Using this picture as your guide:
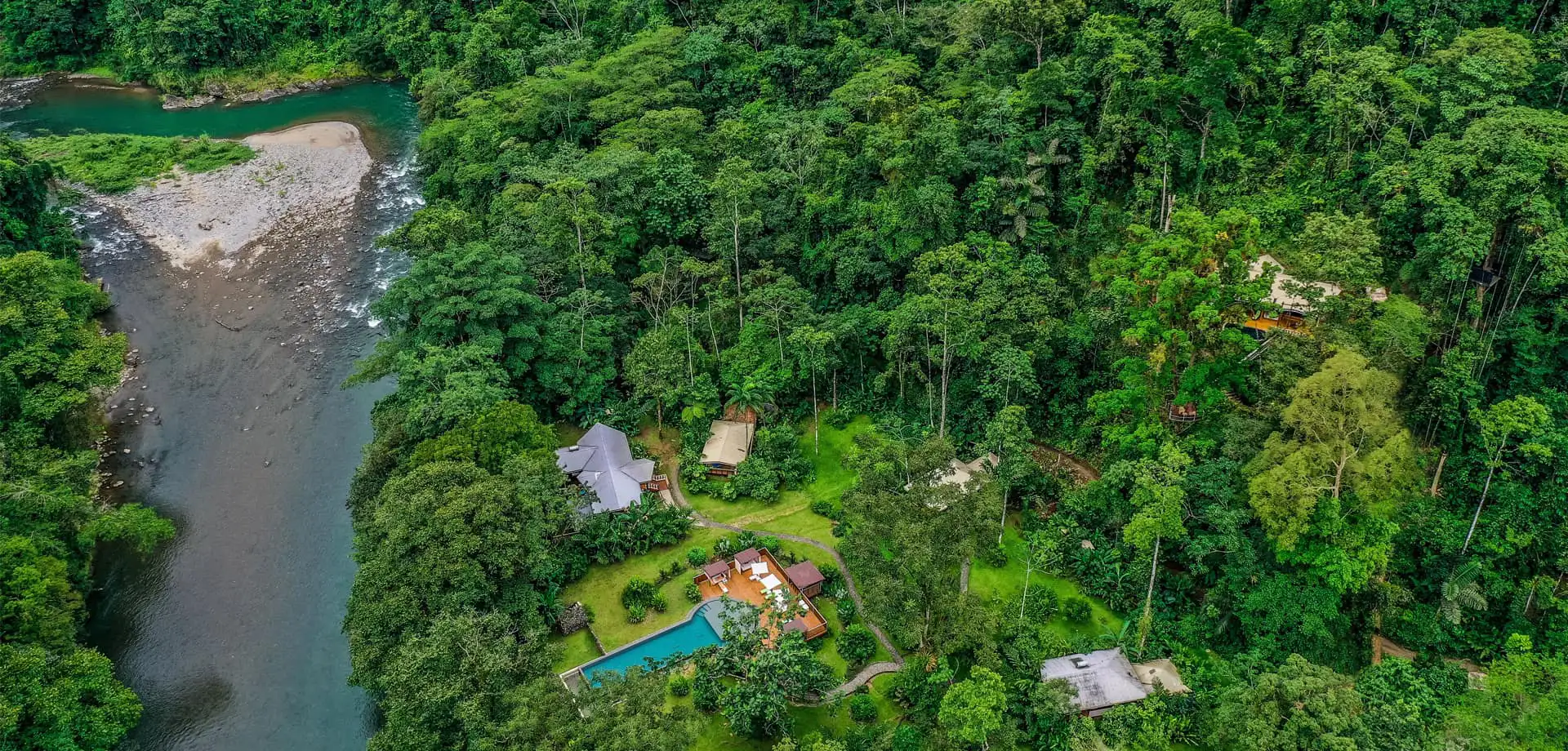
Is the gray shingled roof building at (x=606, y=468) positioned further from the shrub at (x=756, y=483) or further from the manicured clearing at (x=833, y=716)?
the manicured clearing at (x=833, y=716)

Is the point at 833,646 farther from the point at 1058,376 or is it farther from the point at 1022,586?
the point at 1058,376

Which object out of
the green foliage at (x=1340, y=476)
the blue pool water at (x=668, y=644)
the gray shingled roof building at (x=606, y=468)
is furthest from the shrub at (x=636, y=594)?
the green foliage at (x=1340, y=476)

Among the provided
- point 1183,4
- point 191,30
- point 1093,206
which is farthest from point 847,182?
point 191,30

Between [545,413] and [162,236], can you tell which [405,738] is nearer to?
[545,413]

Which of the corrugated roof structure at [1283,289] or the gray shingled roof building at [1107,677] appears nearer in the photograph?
the gray shingled roof building at [1107,677]

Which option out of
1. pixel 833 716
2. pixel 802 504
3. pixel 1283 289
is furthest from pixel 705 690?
pixel 1283 289

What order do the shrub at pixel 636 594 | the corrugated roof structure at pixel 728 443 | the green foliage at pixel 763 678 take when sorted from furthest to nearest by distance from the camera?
the corrugated roof structure at pixel 728 443, the shrub at pixel 636 594, the green foliage at pixel 763 678
